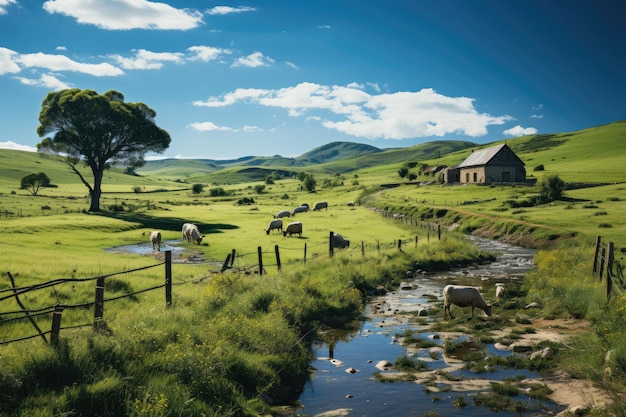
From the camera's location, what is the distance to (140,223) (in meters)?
57.7

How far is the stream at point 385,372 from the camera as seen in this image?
39.5 feet

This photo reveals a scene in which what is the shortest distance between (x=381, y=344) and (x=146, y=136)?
6832cm

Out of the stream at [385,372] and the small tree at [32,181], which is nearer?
the stream at [385,372]

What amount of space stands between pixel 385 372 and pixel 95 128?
69043 mm

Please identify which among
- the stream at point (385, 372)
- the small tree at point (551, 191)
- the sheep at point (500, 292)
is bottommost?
the stream at point (385, 372)

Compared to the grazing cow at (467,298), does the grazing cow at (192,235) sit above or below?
above

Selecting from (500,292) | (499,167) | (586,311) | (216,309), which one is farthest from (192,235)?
(499,167)

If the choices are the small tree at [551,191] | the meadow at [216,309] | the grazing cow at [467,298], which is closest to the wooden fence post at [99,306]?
the meadow at [216,309]

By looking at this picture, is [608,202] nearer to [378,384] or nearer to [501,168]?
[501,168]

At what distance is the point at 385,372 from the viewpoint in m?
14.9

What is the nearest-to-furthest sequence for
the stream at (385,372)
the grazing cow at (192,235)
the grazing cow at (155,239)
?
the stream at (385,372)
the grazing cow at (155,239)
the grazing cow at (192,235)

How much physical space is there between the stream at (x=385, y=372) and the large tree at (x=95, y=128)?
61.7m

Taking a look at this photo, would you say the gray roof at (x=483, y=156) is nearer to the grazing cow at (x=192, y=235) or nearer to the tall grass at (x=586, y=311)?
the tall grass at (x=586, y=311)

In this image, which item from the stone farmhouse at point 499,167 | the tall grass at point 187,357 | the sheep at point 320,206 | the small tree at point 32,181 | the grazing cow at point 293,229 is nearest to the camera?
the tall grass at point 187,357
